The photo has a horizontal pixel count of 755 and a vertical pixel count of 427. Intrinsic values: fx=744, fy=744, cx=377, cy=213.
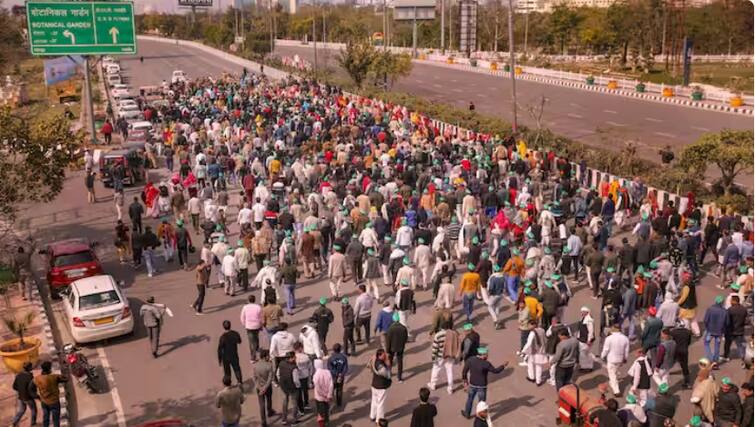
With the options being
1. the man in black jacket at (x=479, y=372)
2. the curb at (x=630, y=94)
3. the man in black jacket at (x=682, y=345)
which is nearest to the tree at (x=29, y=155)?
the man in black jacket at (x=479, y=372)

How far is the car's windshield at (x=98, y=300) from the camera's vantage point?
14.5 m

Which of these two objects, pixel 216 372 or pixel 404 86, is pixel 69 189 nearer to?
pixel 216 372

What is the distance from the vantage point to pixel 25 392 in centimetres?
1150

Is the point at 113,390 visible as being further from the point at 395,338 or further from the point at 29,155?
the point at 29,155

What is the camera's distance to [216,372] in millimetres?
13656

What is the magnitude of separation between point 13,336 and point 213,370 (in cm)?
489

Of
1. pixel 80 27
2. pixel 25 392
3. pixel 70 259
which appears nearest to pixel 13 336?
pixel 70 259

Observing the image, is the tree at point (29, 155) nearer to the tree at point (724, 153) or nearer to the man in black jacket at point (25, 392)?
the man in black jacket at point (25, 392)

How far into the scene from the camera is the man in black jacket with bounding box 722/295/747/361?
508 inches

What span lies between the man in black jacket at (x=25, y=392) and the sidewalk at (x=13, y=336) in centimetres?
43

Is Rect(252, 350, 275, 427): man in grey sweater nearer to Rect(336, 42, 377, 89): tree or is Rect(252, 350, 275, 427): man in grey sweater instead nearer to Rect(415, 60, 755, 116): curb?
Rect(415, 60, 755, 116): curb

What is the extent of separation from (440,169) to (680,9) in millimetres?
63157

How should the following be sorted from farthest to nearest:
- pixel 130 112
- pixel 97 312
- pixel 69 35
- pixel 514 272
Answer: pixel 130 112 → pixel 69 35 → pixel 514 272 → pixel 97 312

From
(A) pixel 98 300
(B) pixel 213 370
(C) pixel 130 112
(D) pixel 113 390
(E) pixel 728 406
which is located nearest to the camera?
(E) pixel 728 406
